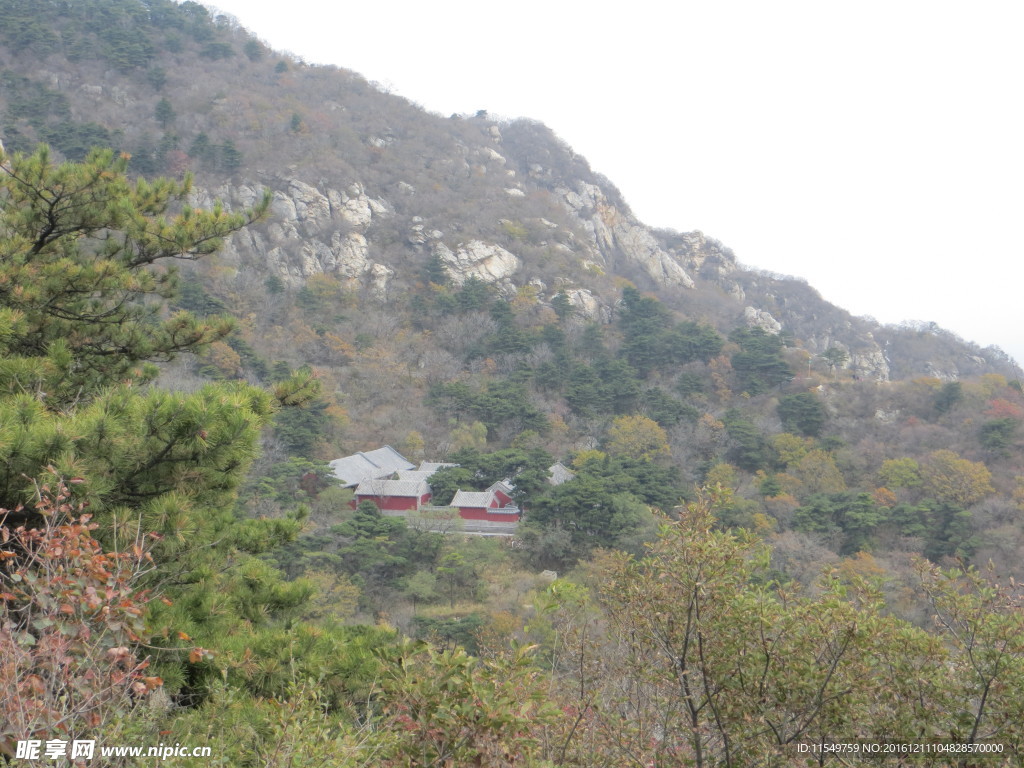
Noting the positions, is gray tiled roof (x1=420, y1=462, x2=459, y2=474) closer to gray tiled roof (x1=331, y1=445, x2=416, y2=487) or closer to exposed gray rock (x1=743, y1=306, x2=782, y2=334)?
gray tiled roof (x1=331, y1=445, x2=416, y2=487)

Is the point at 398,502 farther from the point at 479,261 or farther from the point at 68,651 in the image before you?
the point at 479,261

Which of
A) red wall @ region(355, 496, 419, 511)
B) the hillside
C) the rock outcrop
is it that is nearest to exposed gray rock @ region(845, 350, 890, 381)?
the hillside

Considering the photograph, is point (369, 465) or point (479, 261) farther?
point (479, 261)

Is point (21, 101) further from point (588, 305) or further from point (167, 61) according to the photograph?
point (588, 305)

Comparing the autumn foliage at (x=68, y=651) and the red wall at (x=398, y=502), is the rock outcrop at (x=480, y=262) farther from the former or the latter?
the autumn foliage at (x=68, y=651)

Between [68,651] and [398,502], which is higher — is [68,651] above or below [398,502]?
above

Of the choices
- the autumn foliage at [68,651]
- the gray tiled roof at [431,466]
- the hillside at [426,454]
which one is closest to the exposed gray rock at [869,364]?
the hillside at [426,454]

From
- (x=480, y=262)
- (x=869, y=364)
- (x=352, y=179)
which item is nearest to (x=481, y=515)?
(x=480, y=262)

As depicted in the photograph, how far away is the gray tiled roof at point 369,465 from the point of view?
18.0 meters

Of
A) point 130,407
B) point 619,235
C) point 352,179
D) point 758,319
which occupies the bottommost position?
point 130,407

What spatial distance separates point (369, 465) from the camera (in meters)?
19.2

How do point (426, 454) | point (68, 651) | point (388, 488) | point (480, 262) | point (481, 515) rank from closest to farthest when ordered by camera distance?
point (68, 651) < point (481, 515) < point (388, 488) < point (426, 454) < point (480, 262)

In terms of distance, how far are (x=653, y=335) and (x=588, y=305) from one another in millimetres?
4275

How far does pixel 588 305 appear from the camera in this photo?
2967 cm
